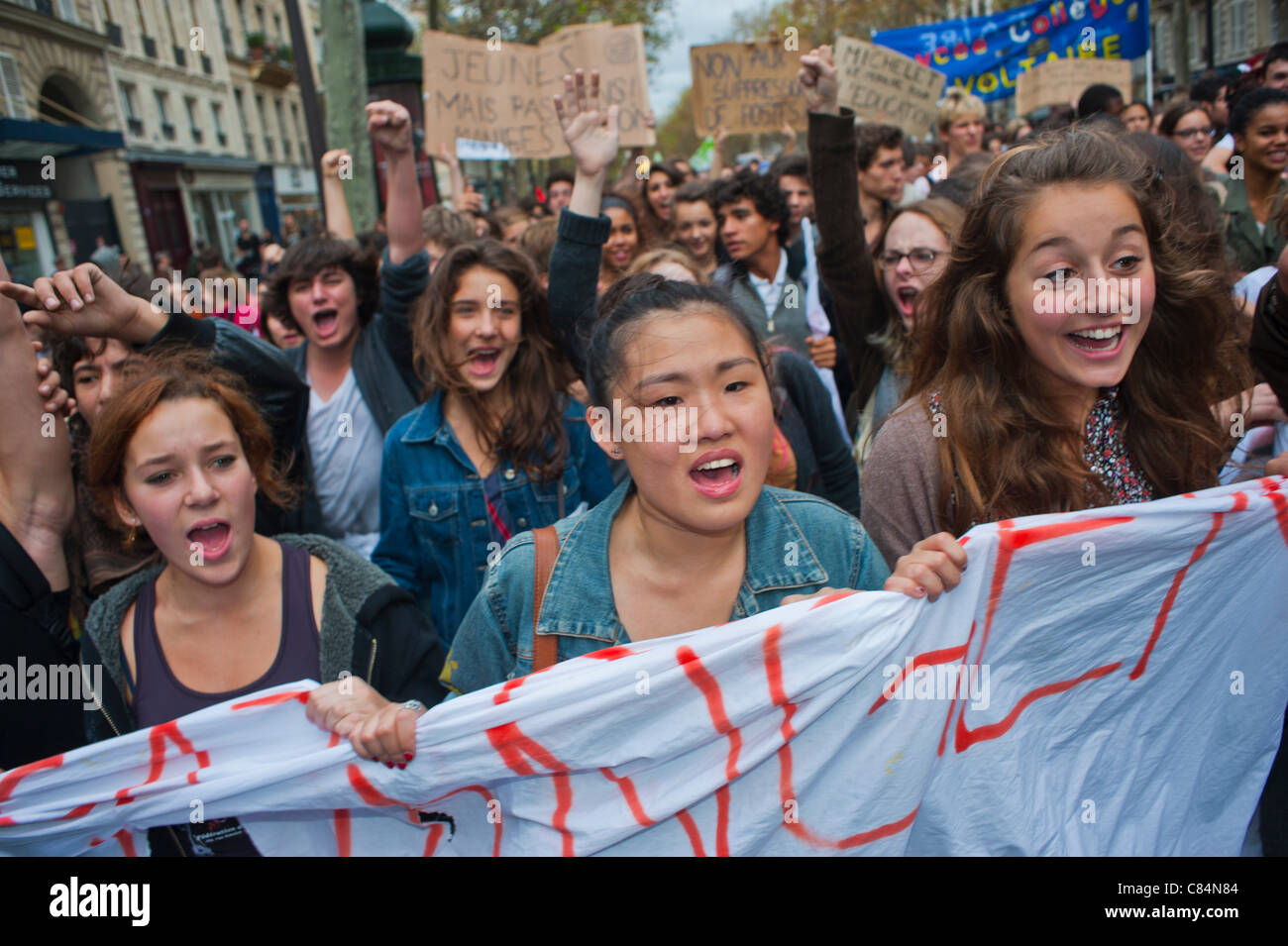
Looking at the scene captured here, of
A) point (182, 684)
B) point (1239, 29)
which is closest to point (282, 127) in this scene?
point (1239, 29)

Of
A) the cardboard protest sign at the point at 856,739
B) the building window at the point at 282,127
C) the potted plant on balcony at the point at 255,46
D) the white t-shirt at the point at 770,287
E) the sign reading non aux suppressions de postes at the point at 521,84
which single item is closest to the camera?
the cardboard protest sign at the point at 856,739

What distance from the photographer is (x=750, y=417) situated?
1698mm

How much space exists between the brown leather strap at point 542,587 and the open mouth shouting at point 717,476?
13.6 inches

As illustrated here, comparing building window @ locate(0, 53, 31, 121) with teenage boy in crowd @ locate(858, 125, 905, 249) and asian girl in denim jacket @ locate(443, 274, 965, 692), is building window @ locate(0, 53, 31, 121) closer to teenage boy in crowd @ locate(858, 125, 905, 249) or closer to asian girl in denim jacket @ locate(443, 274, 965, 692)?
teenage boy in crowd @ locate(858, 125, 905, 249)

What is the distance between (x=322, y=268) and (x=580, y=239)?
1.23 m

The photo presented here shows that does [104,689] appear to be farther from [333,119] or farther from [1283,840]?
[333,119]

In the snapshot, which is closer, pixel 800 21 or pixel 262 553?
pixel 262 553
